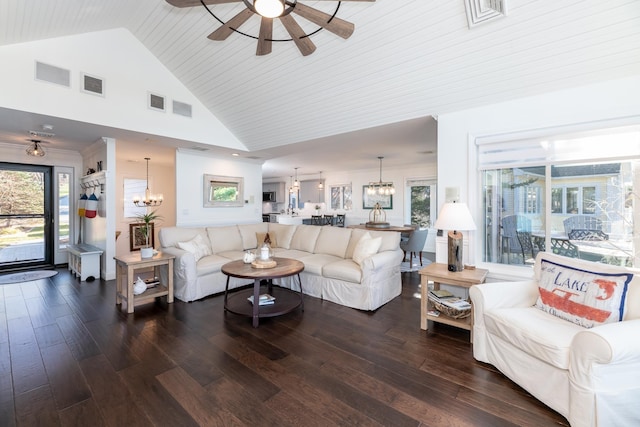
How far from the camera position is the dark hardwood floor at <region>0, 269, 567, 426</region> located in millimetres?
1771

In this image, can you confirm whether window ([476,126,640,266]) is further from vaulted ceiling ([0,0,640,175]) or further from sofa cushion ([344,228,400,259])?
sofa cushion ([344,228,400,259])

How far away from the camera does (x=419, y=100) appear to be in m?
3.31

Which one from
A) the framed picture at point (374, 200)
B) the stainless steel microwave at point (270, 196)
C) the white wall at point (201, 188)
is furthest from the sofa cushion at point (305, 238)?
the stainless steel microwave at point (270, 196)

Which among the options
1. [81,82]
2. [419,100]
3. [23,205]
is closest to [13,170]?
[23,205]

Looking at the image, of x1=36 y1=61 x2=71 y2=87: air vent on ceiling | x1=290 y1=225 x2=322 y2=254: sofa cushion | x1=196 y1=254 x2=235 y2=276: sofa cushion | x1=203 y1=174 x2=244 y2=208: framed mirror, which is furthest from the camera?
x1=203 y1=174 x2=244 y2=208: framed mirror

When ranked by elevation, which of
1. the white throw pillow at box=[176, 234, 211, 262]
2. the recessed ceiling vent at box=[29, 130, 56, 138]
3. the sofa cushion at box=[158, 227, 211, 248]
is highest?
the recessed ceiling vent at box=[29, 130, 56, 138]

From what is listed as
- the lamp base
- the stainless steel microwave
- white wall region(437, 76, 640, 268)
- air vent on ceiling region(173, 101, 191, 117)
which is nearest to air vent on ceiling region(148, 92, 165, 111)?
air vent on ceiling region(173, 101, 191, 117)

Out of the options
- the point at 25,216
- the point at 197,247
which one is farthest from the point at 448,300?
the point at 25,216

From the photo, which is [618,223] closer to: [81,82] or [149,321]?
[149,321]

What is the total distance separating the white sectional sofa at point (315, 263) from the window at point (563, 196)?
1.27 meters

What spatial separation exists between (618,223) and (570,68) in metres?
1.53

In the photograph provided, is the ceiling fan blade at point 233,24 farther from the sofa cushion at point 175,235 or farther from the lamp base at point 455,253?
the sofa cushion at point 175,235

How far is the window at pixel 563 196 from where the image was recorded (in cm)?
265

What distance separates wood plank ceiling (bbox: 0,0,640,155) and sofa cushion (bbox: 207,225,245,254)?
2.03 m
